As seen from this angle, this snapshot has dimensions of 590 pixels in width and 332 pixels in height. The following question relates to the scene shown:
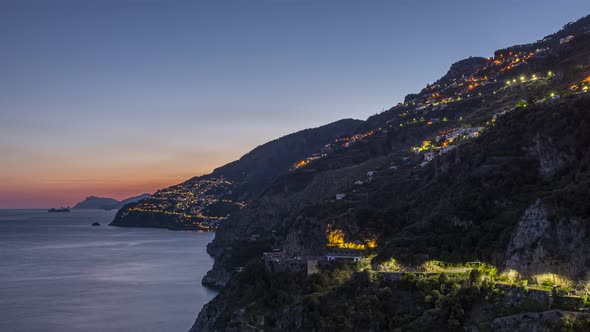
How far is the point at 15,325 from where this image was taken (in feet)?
196

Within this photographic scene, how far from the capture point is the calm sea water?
61688 mm

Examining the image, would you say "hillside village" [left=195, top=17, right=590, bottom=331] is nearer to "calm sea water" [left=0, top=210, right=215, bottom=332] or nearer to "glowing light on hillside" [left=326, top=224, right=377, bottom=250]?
"glowing light on hillside" [left=326, top=224, right=377, bottom=250]

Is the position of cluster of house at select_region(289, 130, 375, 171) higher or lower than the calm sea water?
higher

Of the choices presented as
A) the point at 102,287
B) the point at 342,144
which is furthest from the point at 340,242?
the point at 342,144

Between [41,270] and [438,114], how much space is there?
77.1 m

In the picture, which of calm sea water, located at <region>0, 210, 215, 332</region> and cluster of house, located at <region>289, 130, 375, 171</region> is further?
cluster of house, located at <region>289, 130, 375, 171</region>

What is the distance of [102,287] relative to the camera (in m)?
83.1

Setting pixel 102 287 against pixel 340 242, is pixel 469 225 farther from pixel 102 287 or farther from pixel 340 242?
pixel 102 287

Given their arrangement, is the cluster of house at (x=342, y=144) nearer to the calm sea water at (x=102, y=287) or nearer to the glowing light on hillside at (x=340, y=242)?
the calm sea water at (x=102, y=287)

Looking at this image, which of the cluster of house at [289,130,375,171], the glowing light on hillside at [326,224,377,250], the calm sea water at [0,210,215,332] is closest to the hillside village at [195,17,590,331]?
the glowing light on hillside at [326,224,377,250]

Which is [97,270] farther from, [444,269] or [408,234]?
[444,269]

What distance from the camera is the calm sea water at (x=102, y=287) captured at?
2429 inches

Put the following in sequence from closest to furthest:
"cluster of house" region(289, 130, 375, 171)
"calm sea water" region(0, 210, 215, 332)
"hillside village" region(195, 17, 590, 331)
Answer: "hillside village" region(195, 17, 590, 331), "calm sea water" region(0, 210, 215, 332), "cluster of house" region(289, 130, 375, 171)

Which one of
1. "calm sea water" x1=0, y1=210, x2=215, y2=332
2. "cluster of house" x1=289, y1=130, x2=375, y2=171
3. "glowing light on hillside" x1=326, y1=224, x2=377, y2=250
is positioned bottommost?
"calm sea water" x1=0, y1=210, x2=215, y2=332
